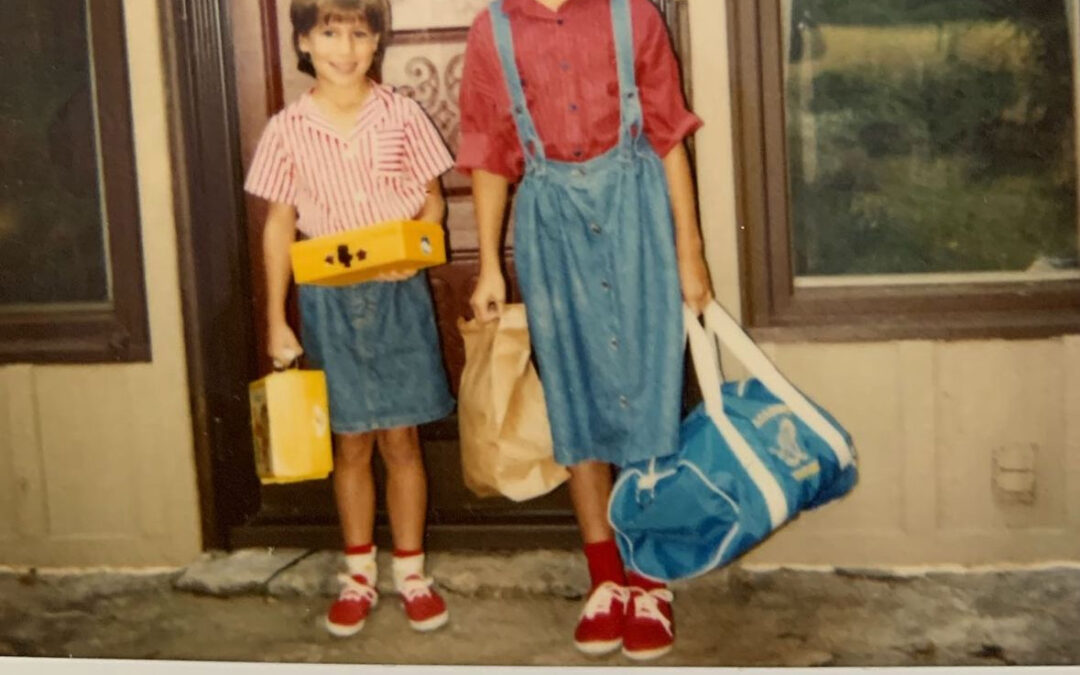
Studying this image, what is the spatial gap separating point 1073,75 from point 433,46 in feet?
3.03

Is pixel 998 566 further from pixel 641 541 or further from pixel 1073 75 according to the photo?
pixel 1073 75

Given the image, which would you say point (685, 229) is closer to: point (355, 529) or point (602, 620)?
point (602, 620)

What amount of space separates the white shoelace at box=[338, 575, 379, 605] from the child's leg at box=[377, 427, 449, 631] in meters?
0.04

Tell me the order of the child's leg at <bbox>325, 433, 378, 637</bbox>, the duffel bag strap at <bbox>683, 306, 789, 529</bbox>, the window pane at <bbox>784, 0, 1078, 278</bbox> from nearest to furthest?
1. the duffel bag strap at <bbox>683, 306, 789, 529</bbox>
2. the window pane at <bbox>784, 0, 1078, 278</bbox>
3. the child's leg at <bbox>325, 433, 378, 637</bbox>

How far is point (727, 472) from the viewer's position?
127 cm

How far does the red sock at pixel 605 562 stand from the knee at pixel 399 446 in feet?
1.00

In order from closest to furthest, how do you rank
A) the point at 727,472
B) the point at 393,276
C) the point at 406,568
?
the point at 727,472 < the point at 393,276 < the point at 406,568

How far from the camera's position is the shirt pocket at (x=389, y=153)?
1.39m

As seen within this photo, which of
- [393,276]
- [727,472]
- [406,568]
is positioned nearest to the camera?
[727,472]

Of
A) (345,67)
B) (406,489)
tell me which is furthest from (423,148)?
(406,489)

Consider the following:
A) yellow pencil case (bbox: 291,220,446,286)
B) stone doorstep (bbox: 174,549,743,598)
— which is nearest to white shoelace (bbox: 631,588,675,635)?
stone doorstep (bbox: 174,549,743,598)

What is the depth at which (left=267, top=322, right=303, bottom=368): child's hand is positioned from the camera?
143 centimetres

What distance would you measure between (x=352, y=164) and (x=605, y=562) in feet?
2.26

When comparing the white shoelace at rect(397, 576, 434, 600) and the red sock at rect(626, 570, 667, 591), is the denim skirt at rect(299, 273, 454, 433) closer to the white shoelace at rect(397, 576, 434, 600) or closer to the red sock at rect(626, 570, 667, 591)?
the white shoelace at rect(397, 576, 434, 600)
